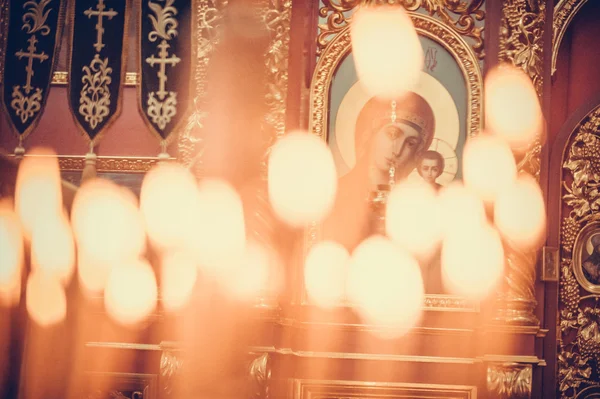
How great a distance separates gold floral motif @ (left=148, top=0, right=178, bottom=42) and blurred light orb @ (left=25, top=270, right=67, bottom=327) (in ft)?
5.30

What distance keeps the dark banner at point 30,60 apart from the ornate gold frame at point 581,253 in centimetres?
333

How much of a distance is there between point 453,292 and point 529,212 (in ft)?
2.01

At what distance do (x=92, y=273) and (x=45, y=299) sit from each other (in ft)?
1.41

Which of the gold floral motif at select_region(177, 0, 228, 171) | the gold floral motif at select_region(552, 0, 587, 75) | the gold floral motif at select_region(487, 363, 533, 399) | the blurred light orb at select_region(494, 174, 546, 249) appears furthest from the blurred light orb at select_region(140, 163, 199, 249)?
the gold floral motif at select_region(552, 0, 587, 75)

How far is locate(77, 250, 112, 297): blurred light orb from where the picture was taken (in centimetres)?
459

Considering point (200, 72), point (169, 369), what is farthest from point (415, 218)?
point (169, 369)

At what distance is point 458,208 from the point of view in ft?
13.1

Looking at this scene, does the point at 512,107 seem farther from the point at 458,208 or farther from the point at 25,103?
the point at 25,103

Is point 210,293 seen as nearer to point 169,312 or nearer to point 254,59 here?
point 169,312

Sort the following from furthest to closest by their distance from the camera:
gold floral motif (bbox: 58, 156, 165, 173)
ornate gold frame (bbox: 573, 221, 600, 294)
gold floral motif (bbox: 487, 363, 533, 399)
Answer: gold floral motif (bbox: 58, 156, 165, 173)
ornate gold frame (bbox: 573, 221, 600, 294)
gold floral motif (bbox: 487, 363, 533, 399)

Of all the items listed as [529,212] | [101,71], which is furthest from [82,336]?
[529,212]

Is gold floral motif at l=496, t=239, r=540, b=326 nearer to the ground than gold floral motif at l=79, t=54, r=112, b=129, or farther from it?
nearer to the ground

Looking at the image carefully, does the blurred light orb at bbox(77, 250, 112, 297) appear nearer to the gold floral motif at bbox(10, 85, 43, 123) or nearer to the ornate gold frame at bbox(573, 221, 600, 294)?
the gold floral motif at bbox(10, 85, 43, 123)

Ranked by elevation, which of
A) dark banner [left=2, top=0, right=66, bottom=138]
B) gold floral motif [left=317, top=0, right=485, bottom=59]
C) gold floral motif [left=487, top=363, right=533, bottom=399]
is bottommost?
gold floral motif [left=487, top=363, right=533, bottom=399]
